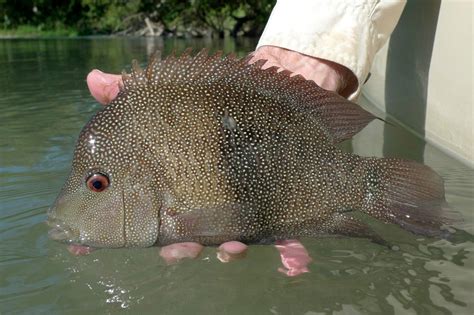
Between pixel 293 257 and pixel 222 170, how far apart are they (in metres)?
0.56

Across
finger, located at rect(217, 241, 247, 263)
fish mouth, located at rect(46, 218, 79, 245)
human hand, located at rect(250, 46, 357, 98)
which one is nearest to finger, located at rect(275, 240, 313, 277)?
finger, located at rect(217, 241, 247, 263)

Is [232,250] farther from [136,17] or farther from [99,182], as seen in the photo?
[136,17]

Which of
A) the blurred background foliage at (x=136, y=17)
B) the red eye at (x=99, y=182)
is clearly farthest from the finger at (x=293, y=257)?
the blurred background foliage at (x=136, y=17)

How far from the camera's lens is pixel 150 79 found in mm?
2414

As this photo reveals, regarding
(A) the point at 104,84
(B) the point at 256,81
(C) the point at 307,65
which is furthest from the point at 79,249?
(C) the point at 307,65

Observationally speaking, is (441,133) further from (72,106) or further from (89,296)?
(72,106)

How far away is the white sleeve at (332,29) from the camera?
319 centimetres

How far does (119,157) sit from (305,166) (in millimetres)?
854

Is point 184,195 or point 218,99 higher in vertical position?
point 218,99

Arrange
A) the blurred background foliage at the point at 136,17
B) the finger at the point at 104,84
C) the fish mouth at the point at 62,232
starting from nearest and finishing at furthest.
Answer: the fish mouth at the point at 62,232
the finger at the point at 104,84
the blurred background foliage at the point at 136,17

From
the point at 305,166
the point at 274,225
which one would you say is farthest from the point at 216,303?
the point at 305,166

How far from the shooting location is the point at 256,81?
2475 millimetres

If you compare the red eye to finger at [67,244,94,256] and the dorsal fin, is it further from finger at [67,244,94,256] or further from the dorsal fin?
the dorsal fin

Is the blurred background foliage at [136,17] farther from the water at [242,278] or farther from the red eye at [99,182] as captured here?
the red eye at [99,182]
